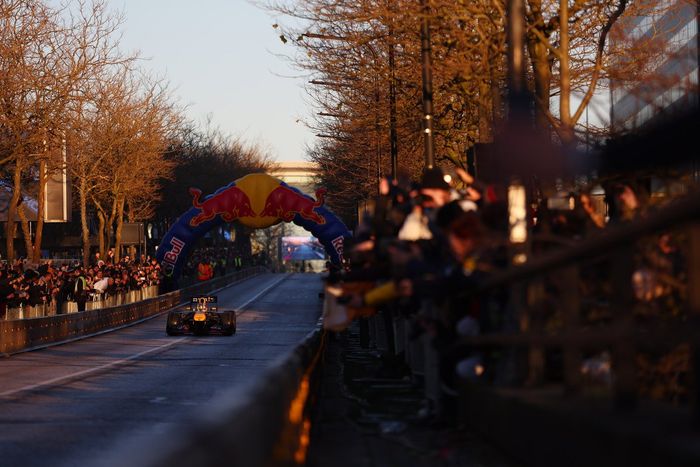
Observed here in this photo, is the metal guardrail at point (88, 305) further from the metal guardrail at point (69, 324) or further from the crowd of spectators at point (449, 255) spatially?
the crowd of spectators at point (449, 255)

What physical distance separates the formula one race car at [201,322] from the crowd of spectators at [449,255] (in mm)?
34601

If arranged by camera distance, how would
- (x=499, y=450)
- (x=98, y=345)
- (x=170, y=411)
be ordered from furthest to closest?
(x=98, y=345)
(x=170, y=411)
(x=499, y=450)

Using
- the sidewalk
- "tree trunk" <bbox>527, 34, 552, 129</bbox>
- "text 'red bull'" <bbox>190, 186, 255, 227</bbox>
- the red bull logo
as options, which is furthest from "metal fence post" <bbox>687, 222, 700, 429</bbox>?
the red bull logo

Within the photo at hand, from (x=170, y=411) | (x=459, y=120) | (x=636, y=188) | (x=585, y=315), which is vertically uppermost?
(x=459, y=120)

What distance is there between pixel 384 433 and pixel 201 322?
35735mm

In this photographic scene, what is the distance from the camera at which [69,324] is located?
45.2 meters

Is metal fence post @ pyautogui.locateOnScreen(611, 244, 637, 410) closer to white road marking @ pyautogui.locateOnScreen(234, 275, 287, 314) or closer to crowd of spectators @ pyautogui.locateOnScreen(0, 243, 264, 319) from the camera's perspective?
crowd of spectators @ pyautogui.locateOnScreen(0, 243, 264, 319)

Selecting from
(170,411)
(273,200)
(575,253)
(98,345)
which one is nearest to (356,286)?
(170,411)

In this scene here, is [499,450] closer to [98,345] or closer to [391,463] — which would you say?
[391,463]

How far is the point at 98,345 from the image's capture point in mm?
41875

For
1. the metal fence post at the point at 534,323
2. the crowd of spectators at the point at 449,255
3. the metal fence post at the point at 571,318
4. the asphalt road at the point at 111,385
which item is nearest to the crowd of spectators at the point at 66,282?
the asphalt road at the point at 111,385

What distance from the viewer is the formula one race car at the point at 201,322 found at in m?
49.2

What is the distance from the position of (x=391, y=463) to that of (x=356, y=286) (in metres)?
3.44

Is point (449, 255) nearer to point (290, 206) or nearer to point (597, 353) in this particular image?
point (597, 353)
